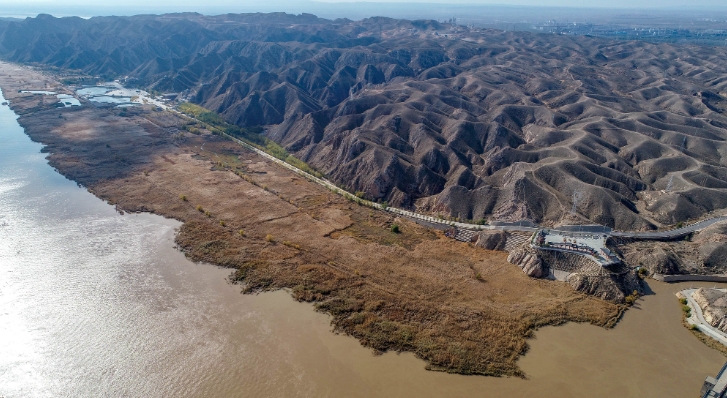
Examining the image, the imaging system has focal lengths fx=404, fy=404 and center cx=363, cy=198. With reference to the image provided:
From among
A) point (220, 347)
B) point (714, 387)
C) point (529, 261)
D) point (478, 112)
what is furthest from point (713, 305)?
point (478, 112)

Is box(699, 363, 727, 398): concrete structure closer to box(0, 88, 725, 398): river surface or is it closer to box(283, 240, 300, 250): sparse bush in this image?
box(0, 88, 725, 398): river surface

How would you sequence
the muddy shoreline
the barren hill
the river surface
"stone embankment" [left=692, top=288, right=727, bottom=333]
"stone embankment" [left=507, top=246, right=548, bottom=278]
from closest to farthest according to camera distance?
the river surface → the muddy shoreline → "stone embankment" [left=692, top=288, right=727, bottom=333] → "stone embankment" [left=507, top=246, right=548, bottom=278] → the barren hill

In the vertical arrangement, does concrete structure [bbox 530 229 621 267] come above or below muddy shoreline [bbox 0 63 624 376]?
above

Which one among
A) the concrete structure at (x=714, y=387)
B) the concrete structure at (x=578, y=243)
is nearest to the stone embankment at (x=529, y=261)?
the concrete structure at (x=578, y=243)

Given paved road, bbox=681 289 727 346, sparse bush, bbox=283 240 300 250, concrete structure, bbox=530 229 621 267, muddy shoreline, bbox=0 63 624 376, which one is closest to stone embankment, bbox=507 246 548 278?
muddy shoreline, bbox=0 63 624 376

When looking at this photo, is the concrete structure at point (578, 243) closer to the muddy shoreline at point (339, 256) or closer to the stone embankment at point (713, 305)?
the muddy shoreline at point (339, 256)

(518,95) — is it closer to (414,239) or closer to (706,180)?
(706,180)
